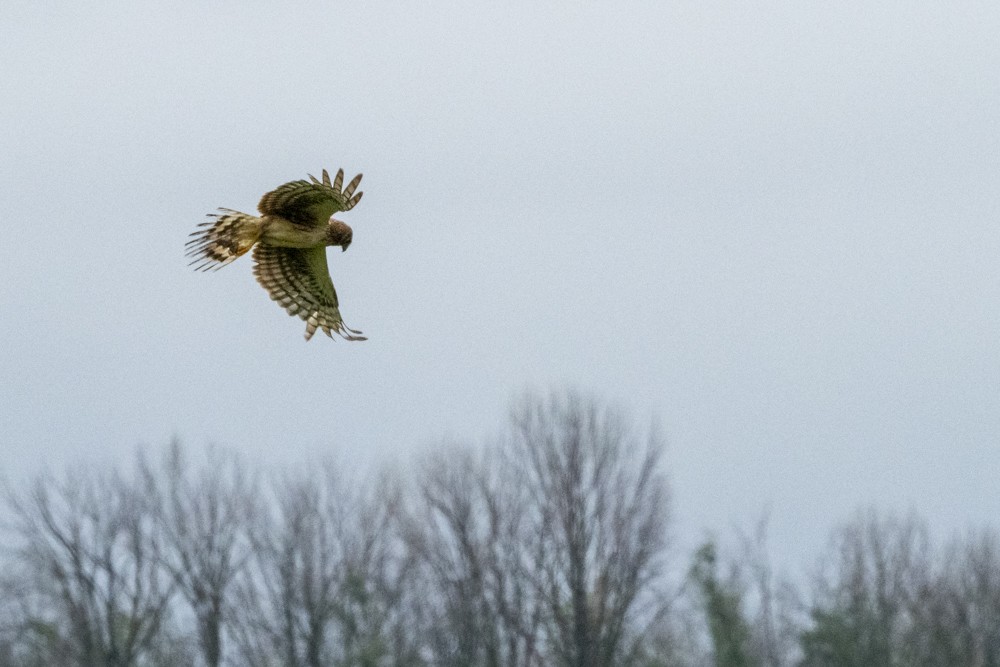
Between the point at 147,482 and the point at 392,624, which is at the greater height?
the point at 147,482

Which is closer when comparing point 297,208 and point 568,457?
point 297,208

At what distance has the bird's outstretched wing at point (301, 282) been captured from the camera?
14719 millimetres

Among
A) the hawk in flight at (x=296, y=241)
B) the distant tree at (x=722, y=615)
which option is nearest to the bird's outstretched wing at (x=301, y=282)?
the hawk in flight at (x=296, y=241)

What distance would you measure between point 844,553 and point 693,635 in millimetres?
6473

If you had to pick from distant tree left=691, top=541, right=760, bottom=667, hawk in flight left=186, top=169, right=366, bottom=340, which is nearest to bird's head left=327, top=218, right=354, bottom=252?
hawk in flight left=186, top=169, right=366, bottom=340

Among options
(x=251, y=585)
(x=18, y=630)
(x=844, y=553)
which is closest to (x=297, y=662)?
(x=251, y=585)

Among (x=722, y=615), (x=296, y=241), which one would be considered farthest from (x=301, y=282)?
(x=722, y=615)

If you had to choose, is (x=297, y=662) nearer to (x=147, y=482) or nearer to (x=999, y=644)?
(x=147, y=482)

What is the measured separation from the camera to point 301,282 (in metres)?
14.8

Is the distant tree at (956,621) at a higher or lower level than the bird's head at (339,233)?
higher

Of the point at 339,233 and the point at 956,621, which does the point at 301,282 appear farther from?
the point at 956,621

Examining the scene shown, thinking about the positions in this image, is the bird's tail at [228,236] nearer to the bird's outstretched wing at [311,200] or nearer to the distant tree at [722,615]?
the bird's outstretched wing at [311,200]

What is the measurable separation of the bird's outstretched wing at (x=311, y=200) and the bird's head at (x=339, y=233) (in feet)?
0.25

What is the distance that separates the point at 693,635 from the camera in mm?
45750
